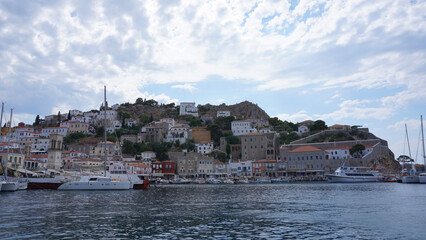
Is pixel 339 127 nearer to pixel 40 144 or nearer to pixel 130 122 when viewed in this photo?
pixel 130 122

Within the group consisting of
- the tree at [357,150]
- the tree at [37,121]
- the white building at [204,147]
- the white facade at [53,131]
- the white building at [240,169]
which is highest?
the tree at [37,121]

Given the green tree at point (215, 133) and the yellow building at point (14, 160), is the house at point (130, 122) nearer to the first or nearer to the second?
the green tree at point (215, 133)

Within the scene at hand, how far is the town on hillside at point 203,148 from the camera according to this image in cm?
8162

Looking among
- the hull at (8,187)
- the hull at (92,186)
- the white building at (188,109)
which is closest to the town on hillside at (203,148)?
the white building at (188,109)

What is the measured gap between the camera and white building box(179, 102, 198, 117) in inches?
5404

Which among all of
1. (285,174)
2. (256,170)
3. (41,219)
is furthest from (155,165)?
(41,219)

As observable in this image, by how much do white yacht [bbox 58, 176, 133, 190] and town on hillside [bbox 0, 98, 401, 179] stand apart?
24.9 metres

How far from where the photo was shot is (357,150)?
270 feet

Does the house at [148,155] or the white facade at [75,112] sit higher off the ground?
the white facade at [75,112]

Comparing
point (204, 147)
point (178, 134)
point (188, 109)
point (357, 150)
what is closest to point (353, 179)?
point (357, 150)

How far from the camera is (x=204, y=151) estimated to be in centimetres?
10144

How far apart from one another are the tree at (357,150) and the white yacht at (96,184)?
61.1 m

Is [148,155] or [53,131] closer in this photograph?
[148,155]

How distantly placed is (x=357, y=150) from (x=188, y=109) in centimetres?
7400
